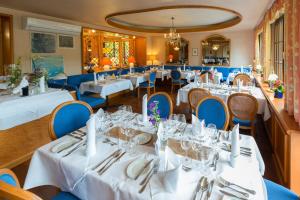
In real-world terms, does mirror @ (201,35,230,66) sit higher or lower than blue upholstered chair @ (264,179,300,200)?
higher

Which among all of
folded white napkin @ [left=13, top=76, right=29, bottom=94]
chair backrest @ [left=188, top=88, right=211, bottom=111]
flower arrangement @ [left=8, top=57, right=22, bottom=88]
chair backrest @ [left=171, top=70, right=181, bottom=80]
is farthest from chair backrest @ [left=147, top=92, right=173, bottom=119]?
chair backrest @ [left=171, top=70, right=181, bottom=80]

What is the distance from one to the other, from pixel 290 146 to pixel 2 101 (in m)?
3.42

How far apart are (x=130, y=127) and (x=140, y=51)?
29.7ft

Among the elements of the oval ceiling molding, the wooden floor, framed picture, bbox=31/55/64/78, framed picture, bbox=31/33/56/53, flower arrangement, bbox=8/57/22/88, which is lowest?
the wooden floor

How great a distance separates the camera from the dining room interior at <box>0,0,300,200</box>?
3.95 ft

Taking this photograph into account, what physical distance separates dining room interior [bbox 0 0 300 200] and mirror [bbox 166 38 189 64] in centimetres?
Answer: 415

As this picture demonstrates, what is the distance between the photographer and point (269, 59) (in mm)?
5375

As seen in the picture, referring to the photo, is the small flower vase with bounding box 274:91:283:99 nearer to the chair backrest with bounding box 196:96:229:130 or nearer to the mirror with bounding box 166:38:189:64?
the chair backrest with bounding box 196:96:229:130

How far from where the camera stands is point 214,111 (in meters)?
2.39

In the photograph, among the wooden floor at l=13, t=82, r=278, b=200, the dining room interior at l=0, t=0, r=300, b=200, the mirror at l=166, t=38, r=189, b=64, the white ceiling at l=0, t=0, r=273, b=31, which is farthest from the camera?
the mirror at l=166, t=38, r=189, b=64

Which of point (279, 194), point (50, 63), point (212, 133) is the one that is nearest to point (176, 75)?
point (50, 63)

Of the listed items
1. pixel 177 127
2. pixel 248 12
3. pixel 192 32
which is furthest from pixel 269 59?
pixel 192 32

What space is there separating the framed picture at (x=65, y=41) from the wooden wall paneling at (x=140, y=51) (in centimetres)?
460

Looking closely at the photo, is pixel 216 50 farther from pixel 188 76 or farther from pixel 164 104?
pixel 164 104
